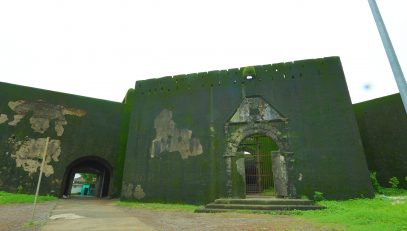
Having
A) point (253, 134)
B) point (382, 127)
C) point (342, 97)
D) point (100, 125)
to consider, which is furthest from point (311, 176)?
point (100, 125)

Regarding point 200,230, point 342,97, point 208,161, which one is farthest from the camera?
point 208,161

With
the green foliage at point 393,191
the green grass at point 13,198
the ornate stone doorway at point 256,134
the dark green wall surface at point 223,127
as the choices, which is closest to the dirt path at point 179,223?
the ornate stone doorway at point 256,134

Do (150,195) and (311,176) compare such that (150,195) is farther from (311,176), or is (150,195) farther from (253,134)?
(311,176)

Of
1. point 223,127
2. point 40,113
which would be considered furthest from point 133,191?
point 40,113

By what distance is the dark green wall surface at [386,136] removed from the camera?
38.2ft

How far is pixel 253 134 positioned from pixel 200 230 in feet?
22.0

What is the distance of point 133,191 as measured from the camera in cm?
1246

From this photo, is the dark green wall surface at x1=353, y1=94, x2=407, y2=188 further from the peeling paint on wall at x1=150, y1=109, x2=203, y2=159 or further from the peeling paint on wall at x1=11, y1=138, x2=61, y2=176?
the peeling paint on wall at x1=11, y1=138, x2=61, y2=176

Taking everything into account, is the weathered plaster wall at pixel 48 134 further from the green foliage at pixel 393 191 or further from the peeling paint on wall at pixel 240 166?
the green foliage at pixel 393 191

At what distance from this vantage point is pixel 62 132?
48.0ft

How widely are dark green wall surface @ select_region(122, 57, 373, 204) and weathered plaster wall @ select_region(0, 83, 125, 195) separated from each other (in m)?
3.28

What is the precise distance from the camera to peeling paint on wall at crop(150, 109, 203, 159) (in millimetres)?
12062

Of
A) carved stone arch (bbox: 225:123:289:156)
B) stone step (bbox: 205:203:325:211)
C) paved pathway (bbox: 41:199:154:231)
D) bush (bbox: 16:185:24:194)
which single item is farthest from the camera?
bush (bbox: 16:185:24:194)

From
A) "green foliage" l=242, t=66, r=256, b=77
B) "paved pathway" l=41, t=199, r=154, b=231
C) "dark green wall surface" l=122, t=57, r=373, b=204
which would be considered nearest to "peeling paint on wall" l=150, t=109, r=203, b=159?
"dark green wall surface" l=122, t=57, r=373, b=204
